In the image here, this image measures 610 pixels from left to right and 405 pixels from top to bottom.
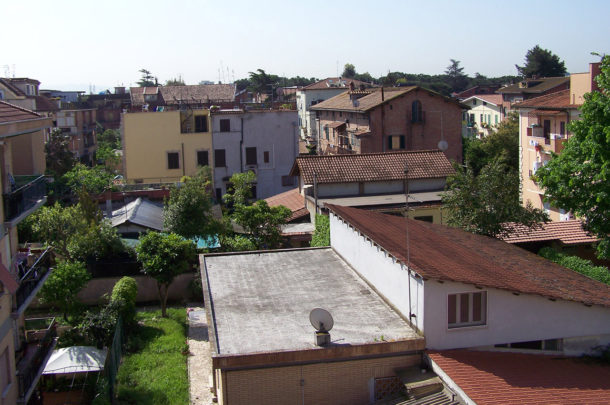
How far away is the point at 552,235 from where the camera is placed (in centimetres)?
2438

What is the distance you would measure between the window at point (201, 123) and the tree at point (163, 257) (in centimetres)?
2367

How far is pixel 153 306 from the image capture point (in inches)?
998

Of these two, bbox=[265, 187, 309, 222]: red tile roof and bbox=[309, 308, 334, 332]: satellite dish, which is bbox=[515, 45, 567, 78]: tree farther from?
bbox=[309, 308, 334, 332]: satellite dish

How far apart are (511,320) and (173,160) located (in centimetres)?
3532

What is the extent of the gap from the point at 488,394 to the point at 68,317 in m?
16.3

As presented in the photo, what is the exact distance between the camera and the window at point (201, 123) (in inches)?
1834

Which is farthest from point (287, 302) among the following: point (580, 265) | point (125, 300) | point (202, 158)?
point (202, 158)

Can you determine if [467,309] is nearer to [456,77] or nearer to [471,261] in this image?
[471,261]

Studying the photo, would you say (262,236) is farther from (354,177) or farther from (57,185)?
(57,185)

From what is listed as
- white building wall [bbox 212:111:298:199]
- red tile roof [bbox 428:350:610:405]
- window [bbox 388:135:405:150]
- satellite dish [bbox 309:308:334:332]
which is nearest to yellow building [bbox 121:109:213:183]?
white building wall [bbox 212:111:298:199]

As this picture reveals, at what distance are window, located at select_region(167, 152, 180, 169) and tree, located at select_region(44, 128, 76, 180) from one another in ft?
31.5

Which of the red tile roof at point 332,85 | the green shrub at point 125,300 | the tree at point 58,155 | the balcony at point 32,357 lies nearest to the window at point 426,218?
the green shrub at point 125,300

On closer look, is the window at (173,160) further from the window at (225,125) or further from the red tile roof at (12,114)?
A: the red tile roof at (12,114)

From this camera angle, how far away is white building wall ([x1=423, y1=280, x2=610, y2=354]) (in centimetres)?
1335
